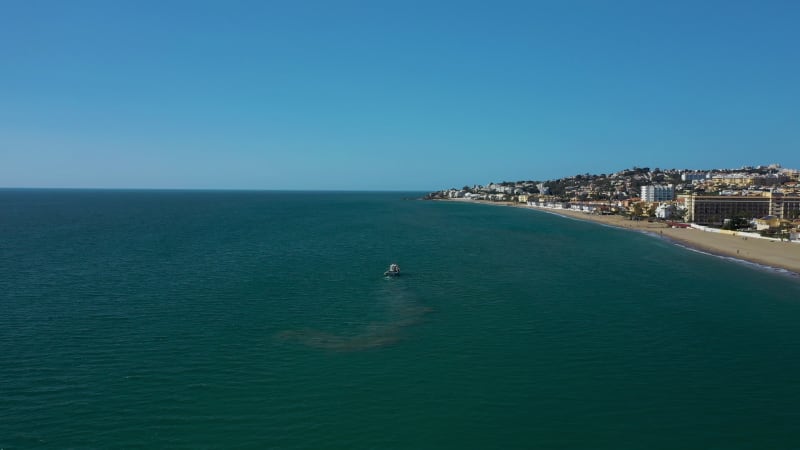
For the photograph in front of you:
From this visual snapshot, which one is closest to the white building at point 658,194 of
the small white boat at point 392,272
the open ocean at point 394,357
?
the open ocean at point 394,357

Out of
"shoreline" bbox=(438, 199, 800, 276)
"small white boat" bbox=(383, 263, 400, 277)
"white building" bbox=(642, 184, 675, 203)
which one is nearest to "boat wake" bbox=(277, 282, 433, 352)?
"small white boat" bbox=(383, 263, 400, 277)

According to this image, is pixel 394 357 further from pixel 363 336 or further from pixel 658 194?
pixel 658 194

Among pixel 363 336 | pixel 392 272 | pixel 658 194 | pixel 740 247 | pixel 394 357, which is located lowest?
pixel 394 357

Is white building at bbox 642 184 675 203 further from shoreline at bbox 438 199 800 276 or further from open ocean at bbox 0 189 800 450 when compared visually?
open ocean at bbox 0 189 800 450

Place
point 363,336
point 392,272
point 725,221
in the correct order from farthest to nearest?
point 725,221, point 392,272, point 363,336

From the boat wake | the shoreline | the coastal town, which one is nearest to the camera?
the boat wake

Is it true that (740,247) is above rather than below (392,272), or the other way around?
below

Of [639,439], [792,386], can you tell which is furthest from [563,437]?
[792,386]

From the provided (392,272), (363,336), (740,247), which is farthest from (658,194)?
(363,336)
